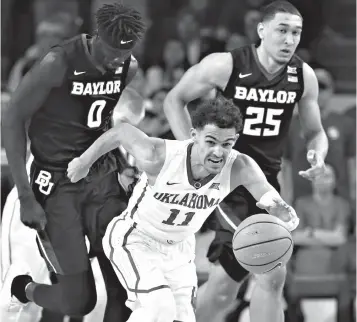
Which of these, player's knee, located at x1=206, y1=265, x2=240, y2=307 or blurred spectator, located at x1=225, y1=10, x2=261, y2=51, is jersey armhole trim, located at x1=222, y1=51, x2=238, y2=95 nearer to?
player's knee, located at x1=206, y1=265, x2=240, y2=307

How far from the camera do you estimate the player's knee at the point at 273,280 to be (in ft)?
→ 21.1

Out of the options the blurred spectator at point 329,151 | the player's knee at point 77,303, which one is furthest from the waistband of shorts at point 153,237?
the blurred spectator at point 329,151

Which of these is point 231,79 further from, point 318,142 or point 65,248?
point 65,248

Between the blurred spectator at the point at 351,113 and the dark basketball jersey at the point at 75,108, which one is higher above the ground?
the blurred spectator at the point at 351,113

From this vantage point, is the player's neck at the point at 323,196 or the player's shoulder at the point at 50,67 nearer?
the player's shoulder at the point at 50,67

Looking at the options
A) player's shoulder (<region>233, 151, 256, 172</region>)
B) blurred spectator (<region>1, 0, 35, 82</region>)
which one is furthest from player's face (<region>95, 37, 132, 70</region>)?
blurred spectator (<region>1, 0, 35, 82</region>)

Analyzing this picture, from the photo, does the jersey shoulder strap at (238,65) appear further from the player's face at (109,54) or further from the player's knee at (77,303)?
the player's knee at (77,303)

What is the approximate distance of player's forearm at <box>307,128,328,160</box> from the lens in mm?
6723

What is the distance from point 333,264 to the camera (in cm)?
891

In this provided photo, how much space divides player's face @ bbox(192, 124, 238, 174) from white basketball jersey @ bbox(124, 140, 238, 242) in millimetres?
185

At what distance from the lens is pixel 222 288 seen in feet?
22.9

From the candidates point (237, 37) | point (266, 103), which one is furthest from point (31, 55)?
point (266, 103)

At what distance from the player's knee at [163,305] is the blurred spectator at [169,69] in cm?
472

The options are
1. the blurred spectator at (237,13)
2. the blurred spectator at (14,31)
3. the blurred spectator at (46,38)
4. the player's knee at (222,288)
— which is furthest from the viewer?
the blurred spectator at (237,13)
